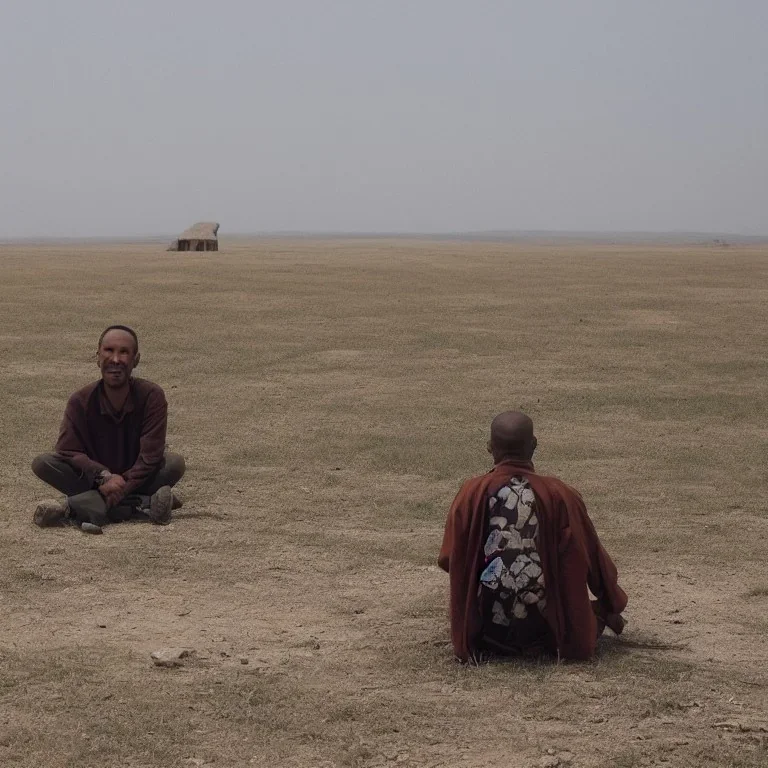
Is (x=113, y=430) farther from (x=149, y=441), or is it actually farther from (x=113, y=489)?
(x=113, y=489)

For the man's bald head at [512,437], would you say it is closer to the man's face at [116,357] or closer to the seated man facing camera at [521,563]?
the seated man facing camera at [521,563]

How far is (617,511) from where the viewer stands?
7.77 m

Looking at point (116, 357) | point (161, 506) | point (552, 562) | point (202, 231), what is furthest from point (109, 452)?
point (202, 231)

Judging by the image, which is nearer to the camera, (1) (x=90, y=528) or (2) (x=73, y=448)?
(1) (x=90, y=528)

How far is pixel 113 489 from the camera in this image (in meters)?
7.07

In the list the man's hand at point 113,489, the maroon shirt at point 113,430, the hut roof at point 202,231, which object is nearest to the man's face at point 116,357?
the maroon shirt at point 113,430

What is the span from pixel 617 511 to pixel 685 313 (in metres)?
11.1

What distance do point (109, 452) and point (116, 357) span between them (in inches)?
25.3

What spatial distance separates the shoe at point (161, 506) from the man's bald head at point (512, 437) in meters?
2.79

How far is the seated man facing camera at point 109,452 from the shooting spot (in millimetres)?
7082

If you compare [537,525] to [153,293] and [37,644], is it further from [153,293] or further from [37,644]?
[153,293]

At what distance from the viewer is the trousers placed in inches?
280

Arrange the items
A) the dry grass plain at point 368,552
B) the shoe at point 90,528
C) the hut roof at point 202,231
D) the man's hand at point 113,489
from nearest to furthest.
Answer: the dry grass plain at point 368,552, the shoe at point 90,528, the man's hand at point 113,489, the hut roof at point 202,231

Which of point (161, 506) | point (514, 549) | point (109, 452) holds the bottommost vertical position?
point (161, 506)
